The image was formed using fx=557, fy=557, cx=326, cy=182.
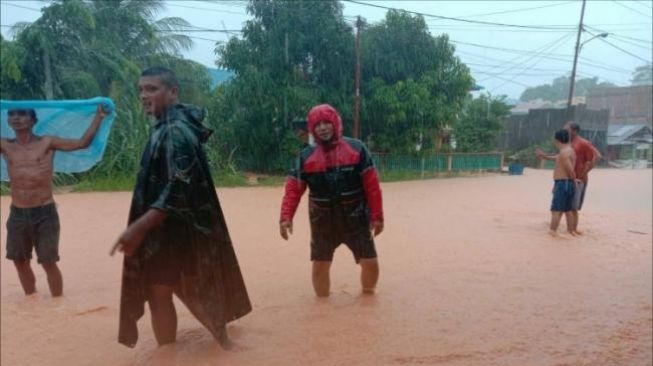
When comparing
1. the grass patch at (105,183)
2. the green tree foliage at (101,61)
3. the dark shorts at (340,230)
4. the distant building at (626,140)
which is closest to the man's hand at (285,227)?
the dark shorts at (340,230)

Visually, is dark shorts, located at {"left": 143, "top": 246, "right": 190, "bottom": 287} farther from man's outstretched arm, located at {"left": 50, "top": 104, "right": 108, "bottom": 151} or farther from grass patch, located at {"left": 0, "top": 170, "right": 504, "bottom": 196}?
man's outstretched arm, located at {"left": 50, "top": 104, "right": 108, "bottom": 151}

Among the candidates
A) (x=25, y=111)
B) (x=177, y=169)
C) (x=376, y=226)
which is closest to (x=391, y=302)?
(x=376, y=226)

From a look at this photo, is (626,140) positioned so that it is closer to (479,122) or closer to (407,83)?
(479,122)

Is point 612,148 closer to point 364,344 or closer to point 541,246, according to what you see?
point 541,246

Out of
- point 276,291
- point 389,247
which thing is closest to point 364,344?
point 276,291

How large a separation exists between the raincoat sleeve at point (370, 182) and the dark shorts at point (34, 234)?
206cm

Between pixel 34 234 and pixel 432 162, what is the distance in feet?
12.6

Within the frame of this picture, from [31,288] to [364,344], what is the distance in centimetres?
262

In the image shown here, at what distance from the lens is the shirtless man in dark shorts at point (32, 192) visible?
2.42 m

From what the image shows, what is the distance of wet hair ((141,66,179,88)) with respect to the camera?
253 centimetres

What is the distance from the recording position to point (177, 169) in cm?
252

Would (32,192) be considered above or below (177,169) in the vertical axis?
below

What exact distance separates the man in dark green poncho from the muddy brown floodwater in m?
0.31

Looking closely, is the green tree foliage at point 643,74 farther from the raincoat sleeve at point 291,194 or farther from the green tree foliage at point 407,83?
the raincoat sleeve at point 291,194
